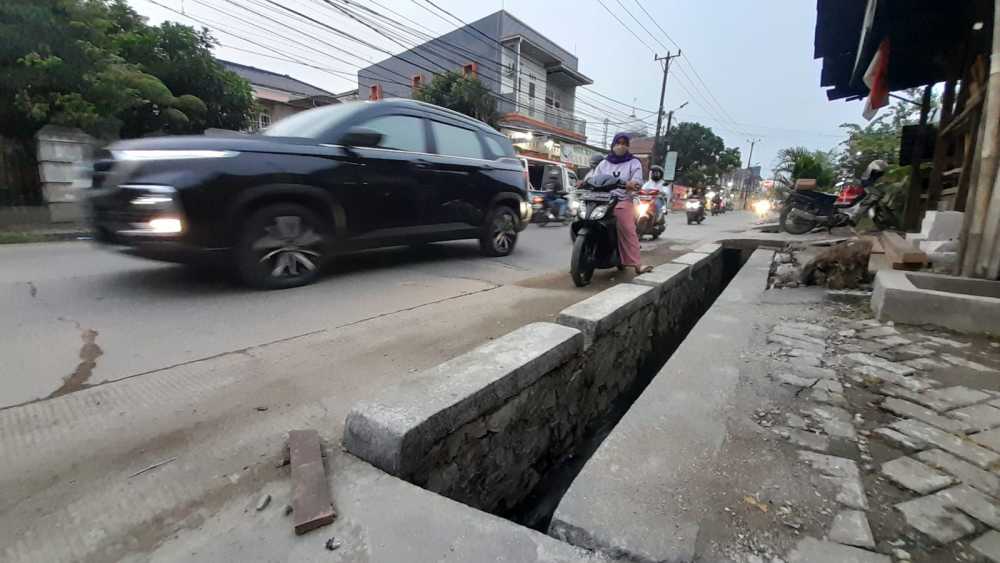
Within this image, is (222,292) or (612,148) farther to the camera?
(612,148)

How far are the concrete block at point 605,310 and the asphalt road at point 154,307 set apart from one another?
3.93ft

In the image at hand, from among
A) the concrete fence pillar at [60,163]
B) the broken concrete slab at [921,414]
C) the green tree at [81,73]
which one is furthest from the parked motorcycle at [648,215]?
the concrete fence pillar at [60,163]

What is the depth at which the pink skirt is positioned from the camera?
448 cm

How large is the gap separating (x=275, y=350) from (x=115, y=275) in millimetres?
2434

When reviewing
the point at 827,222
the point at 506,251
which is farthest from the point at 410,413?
the point at 827,222

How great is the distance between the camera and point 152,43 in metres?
9.96

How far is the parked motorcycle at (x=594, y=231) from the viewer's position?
4254 mm

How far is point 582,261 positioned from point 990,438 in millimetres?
2943

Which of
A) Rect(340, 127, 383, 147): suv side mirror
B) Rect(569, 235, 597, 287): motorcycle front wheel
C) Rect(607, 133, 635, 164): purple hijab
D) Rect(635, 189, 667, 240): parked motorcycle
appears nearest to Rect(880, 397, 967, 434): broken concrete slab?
Rect(569, 235, 597, 287): motorcycle front wheel

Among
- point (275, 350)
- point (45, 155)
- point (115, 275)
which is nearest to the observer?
point (275, 350)

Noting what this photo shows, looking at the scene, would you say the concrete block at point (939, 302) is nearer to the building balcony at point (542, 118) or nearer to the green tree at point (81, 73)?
the green tree at point (81, 73)

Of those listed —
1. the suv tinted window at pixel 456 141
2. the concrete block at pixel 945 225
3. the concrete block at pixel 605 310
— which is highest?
the suv tinted window at pixel 456 141

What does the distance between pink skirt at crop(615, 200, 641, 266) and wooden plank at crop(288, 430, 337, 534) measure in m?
3.75

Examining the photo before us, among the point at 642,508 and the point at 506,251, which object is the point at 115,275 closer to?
the point at 506,251
